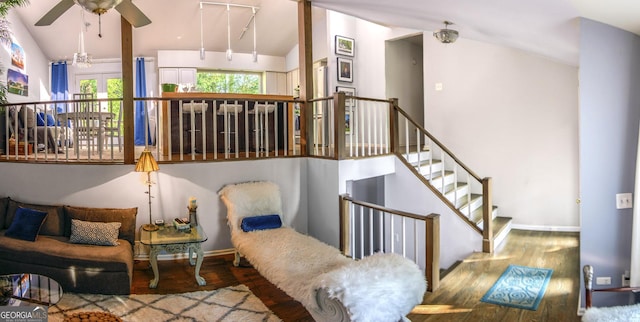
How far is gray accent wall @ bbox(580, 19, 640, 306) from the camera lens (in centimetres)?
311

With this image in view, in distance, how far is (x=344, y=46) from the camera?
8.41 meters

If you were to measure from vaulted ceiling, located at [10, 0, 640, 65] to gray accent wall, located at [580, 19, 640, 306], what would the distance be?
0.16m

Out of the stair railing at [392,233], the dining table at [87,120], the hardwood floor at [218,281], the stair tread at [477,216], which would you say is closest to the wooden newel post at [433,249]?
the stair railing at [392,233]

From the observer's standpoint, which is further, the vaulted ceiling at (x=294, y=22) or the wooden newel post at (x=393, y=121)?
the wooden newel post at (x=393, y=121)

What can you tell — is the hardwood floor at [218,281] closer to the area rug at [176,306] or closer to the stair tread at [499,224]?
the area rug at [176,306]

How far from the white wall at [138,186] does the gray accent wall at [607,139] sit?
2725 mm

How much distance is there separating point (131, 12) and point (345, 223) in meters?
3.09

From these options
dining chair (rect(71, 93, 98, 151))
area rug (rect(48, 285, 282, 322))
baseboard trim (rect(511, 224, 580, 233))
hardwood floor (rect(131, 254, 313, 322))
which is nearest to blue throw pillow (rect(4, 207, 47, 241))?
dining chair (rect(71, 93, 98, 151))

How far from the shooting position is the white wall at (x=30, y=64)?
738cm

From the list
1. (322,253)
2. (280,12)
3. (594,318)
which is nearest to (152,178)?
(322,253)

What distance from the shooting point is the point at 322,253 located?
387 cm

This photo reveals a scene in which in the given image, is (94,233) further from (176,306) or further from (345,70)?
(345,70)

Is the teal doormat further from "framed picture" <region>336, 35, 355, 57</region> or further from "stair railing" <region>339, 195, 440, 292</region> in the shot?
"framed picture" <region>336, 35, 355, 57</region>

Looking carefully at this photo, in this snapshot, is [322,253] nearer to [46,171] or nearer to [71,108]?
[46,171]
